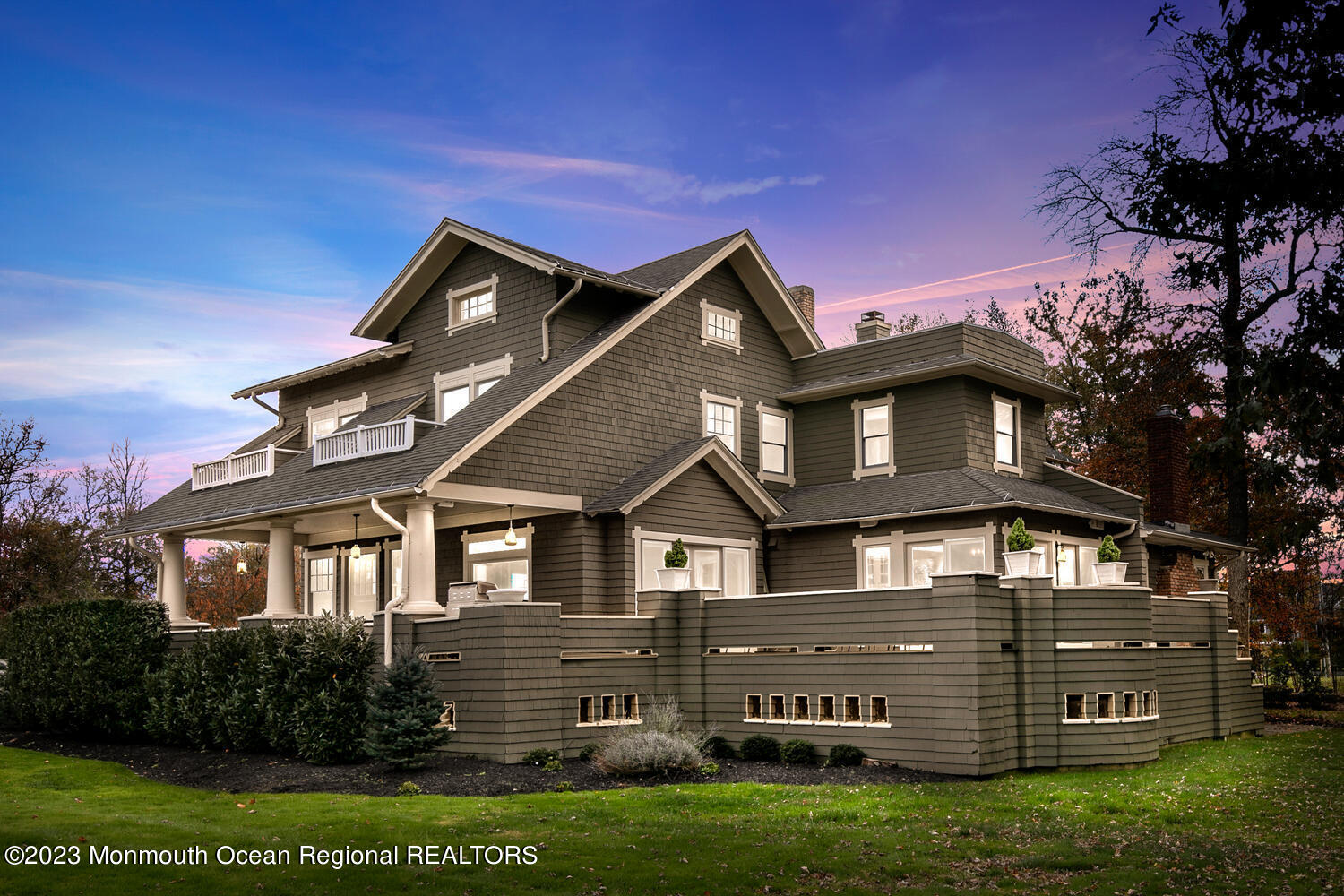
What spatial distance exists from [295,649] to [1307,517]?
27.9 meters

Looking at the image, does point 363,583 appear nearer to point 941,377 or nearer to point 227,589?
point 941,377

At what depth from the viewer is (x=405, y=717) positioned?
16.1 m

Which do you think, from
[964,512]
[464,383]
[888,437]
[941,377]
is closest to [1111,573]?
[964,512]

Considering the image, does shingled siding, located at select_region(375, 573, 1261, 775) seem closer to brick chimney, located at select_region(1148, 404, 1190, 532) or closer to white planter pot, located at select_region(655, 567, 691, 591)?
white planter pot, located at select_region(655, 567, 691, 591)

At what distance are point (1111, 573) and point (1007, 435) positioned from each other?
699cm

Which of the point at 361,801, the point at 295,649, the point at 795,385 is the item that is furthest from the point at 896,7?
the point at 361,801

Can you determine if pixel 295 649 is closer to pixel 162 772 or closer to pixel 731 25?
pixel 162 772

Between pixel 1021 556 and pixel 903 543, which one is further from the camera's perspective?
pixel 903 543

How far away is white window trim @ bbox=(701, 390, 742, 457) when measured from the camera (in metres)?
24.4

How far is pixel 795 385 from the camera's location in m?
26.7

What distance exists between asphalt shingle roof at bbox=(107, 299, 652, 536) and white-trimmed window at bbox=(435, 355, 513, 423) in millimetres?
764

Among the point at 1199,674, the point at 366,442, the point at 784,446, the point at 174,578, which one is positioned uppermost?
the point at 784,446

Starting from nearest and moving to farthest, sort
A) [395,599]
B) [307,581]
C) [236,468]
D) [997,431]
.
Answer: [395,599] → [997,431] → [236,468] → [307,581]

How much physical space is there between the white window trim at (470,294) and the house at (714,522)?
2.5 inches
